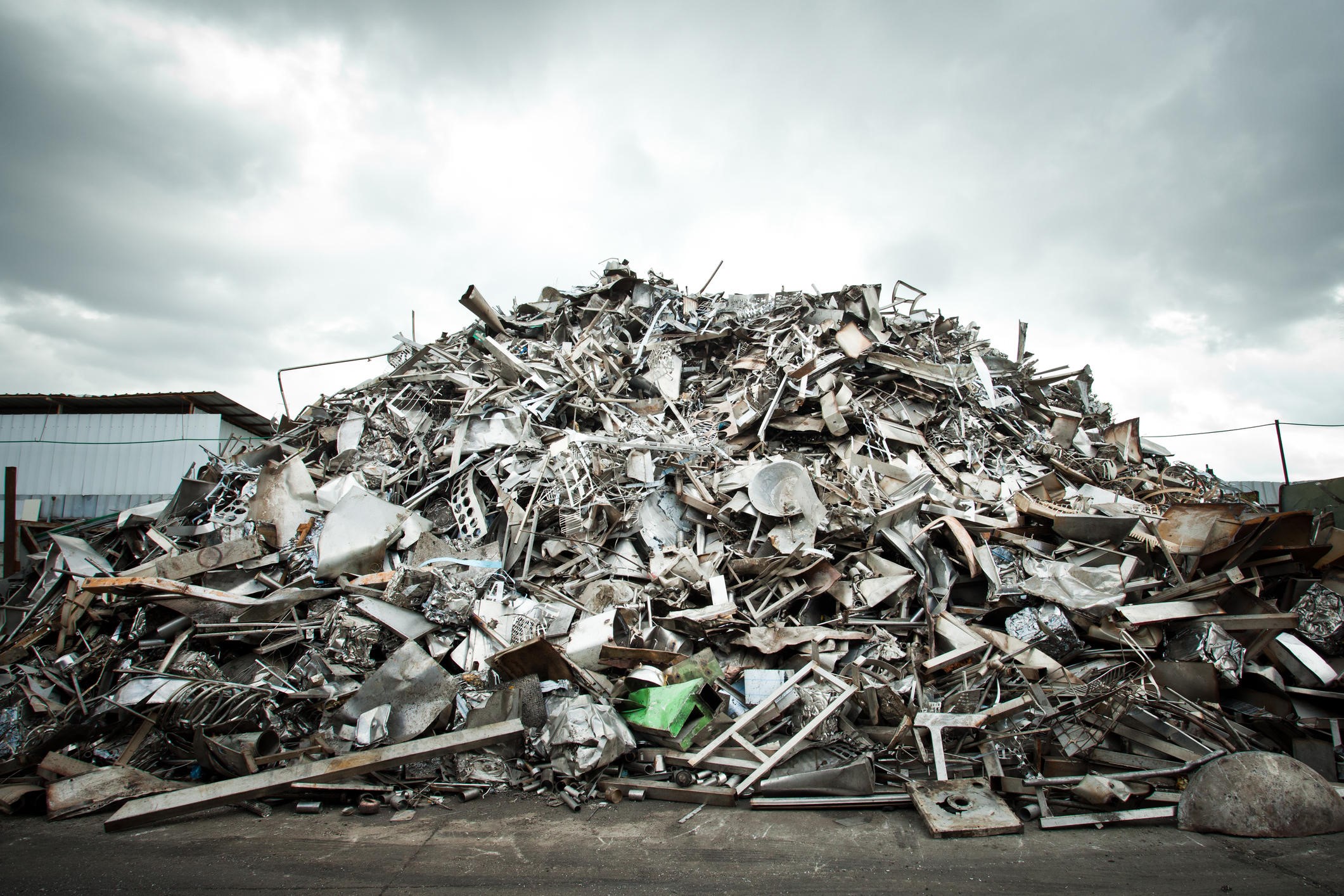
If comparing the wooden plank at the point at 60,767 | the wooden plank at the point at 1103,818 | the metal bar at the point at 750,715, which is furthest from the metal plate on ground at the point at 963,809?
the wooden plank at the point at 60,767

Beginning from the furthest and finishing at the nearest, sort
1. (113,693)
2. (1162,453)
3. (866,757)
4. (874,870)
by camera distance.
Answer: (1162,453) → (113,693) → (866,757) → (874,870)

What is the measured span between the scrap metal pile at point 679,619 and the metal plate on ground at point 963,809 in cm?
2

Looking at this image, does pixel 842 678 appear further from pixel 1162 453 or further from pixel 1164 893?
pixel 1162 453

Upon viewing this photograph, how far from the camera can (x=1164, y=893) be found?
301 cm

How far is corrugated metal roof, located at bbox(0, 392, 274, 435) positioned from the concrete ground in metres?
12.4

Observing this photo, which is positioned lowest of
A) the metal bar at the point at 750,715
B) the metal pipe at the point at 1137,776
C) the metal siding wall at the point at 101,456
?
the metal pipe at the point at 1137,776

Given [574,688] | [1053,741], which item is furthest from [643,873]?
[1053,741]

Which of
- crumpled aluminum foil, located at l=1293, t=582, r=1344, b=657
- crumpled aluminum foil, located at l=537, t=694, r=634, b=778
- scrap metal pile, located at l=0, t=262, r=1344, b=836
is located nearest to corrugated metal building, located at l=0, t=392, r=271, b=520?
scrap metal pile, located at l=0, t=262, r=1344, b=836

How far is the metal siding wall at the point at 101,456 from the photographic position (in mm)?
13500

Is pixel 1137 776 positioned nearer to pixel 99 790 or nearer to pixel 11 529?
pixel 99 790

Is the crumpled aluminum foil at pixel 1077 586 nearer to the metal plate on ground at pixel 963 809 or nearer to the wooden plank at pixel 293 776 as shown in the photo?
the metal plate on ground at pixel 963 809

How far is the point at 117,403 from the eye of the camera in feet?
47.5

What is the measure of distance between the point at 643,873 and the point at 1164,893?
8.78ft

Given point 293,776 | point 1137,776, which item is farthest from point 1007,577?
point 293,776
